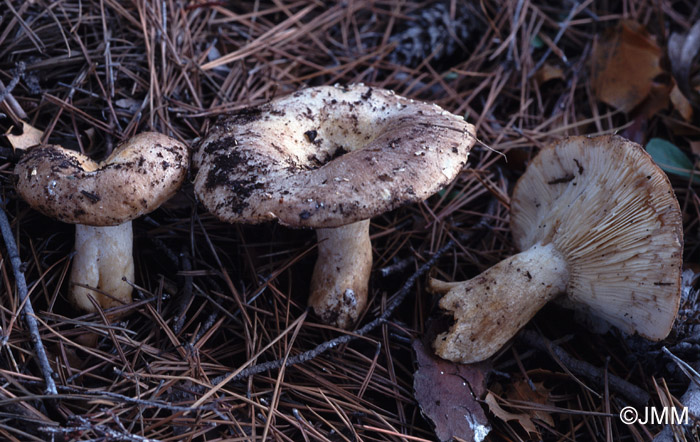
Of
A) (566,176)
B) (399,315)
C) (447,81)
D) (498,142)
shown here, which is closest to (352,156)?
(399,315)

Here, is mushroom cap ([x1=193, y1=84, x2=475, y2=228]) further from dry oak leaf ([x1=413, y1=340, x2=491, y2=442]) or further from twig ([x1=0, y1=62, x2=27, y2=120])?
twig ([x1=0, y1=62, x2=27, y2=120])

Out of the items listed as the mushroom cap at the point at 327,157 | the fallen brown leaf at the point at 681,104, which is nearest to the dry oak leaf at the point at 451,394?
the mushroom cap at the point at 327,157

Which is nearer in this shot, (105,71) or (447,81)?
(105,71)

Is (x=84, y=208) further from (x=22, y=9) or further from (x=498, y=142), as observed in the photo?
(x=498, y=142)

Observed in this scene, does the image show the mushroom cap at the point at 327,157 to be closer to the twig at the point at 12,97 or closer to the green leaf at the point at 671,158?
the twig at the point at 12,97

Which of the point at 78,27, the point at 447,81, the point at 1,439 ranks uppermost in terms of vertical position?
the point at 78,27

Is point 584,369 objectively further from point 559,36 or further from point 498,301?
point 559,36

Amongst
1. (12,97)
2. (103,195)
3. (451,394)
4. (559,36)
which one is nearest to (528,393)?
(451,394)
